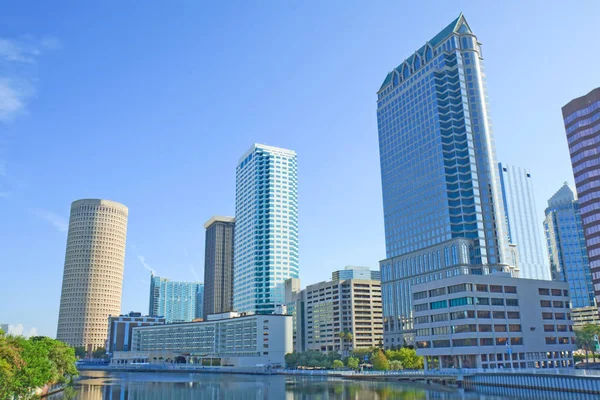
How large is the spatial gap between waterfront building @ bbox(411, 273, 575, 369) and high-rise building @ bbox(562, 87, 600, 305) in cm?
1521

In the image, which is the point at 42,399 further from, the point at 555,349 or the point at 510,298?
the point at 555,349

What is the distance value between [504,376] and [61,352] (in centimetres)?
10025

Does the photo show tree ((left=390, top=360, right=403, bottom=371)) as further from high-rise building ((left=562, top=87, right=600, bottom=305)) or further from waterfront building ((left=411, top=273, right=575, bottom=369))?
high-rise building ((left=562, top=87, right=600, bottom=305))

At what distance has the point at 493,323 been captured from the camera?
143000 millimetres

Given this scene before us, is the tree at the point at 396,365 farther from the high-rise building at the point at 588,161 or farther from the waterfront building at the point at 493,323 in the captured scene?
the high-rise building at the point at 588,161

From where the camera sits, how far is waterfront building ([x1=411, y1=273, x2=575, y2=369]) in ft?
462

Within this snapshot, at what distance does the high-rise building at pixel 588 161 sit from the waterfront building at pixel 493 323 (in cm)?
1521

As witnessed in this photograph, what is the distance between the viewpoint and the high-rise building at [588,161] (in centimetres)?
15250

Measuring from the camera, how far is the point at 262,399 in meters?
101

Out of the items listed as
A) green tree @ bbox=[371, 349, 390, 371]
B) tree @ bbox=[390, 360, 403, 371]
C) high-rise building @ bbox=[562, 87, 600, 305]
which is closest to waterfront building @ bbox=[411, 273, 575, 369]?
tree @ bbox=[390, 360, 403, 371]

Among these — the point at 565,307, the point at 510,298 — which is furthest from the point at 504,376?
the point at 565,307

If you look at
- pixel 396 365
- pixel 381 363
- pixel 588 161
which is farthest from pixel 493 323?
pixel 588 161

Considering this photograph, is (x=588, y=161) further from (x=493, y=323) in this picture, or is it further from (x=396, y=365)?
(x=396, y=365)

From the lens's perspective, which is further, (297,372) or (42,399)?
(297,372)
